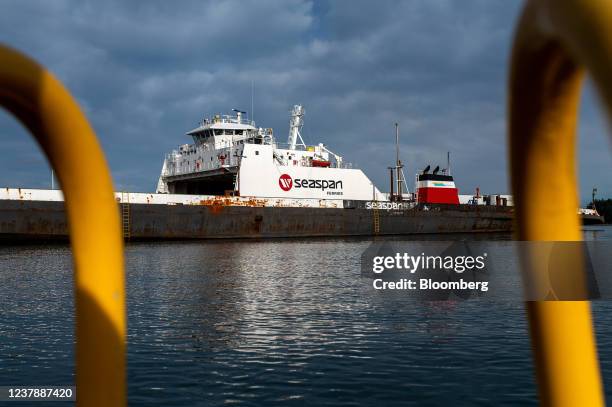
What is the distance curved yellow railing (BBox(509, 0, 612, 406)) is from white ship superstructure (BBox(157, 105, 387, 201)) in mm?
37343

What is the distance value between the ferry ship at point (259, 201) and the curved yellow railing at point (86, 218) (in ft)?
102

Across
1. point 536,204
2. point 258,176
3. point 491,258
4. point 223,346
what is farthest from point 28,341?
point 258,176

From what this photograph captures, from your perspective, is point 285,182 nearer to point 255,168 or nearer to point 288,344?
point 255,168

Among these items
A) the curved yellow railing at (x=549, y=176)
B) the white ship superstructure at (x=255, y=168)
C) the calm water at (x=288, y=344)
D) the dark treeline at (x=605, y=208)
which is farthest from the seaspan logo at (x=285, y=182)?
the dark treeline at (x=605, y=208)

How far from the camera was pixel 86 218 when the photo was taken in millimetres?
2152

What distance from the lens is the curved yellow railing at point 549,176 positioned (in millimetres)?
1567

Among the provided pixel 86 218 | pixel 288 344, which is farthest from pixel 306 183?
pixel 86 218

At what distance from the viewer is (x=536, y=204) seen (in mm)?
1817

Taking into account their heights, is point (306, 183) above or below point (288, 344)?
above

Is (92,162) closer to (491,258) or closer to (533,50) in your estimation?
(533,50)

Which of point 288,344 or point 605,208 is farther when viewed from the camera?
point 605,208

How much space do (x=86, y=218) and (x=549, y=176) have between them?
5.52ft

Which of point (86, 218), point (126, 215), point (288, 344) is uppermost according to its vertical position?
point (126, 215)

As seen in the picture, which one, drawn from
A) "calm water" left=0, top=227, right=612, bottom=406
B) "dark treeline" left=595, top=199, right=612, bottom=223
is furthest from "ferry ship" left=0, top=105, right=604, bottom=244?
"dark treeline" left=595, top=199, right=612, bottom=223
